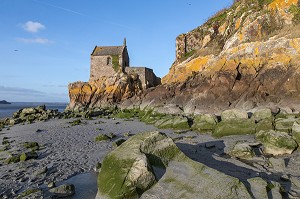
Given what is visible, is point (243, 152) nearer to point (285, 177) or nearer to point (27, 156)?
point (285, 177)

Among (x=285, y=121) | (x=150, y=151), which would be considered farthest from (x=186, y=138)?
(x=150, y=151)

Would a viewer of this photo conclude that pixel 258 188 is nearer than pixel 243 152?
Yes

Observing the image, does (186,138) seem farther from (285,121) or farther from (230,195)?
(230,195)

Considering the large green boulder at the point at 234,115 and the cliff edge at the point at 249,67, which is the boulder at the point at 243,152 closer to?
the large green boulder at the point at 234,115

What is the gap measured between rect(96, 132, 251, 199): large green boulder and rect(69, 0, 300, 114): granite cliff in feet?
50.4

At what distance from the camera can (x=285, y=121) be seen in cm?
A: 1519

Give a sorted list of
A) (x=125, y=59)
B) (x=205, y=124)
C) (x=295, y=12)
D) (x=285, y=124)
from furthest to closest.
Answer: (x=125, y=59)
(x=295, y=12)
(x=205, y=124)
(x=285, y=124)

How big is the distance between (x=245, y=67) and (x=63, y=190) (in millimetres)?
21895

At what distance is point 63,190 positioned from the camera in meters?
8.12

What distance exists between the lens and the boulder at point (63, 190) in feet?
26.3

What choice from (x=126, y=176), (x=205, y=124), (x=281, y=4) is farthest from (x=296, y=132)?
(x=281, y=4)

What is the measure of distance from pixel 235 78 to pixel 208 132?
9.95 meters

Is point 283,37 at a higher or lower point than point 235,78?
higher

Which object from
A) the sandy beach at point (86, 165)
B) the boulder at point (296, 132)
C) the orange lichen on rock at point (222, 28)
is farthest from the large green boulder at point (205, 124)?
the orange lichen on rock at point (222, 28)
